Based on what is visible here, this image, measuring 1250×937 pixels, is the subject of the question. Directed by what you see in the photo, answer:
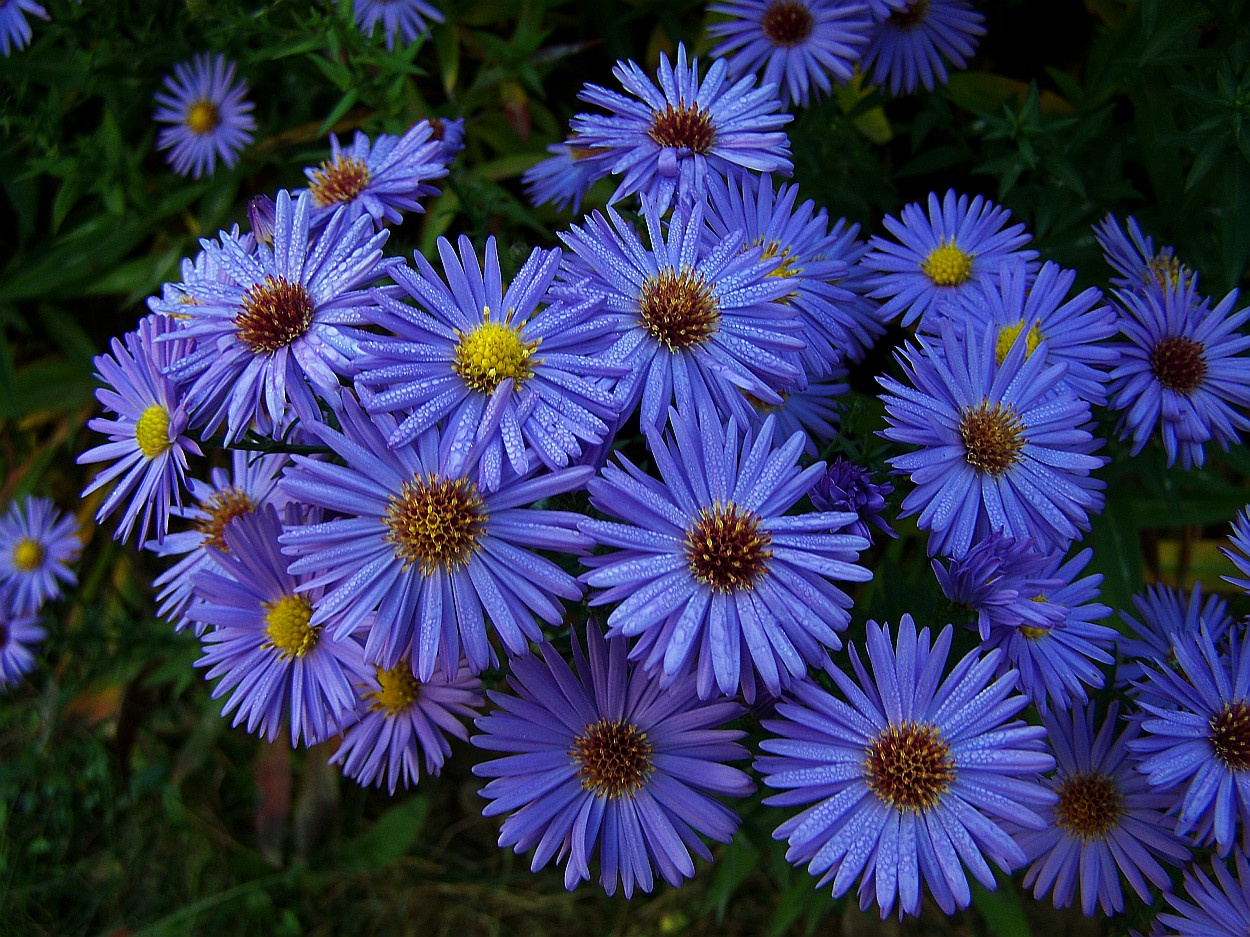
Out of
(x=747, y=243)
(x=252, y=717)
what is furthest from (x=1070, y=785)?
(x=252, y=717)

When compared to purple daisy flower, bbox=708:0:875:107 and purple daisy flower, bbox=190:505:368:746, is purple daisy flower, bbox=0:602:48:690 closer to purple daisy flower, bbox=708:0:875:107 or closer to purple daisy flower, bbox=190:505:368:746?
purple daisy flower, bbox=190:505:368:746

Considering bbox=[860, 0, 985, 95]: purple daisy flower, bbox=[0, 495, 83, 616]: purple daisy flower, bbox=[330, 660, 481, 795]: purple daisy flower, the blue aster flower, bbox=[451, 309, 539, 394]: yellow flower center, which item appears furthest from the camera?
bbox=[0, 495, 83, 616]: purple daisy flower

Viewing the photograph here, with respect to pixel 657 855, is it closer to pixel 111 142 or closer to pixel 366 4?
pixel 366 4

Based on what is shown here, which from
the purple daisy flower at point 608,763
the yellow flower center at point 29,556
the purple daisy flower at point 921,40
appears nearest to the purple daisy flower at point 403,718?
the purple daisy flower at point 608,763

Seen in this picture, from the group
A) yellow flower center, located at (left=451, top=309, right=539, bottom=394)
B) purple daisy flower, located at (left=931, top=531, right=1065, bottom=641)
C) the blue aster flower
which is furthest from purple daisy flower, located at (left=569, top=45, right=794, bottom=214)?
purple daisy flower, located at (left=931, top=531, right=1065, bottom=641)

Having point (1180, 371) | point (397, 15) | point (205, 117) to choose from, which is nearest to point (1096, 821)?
point (1180, 371)

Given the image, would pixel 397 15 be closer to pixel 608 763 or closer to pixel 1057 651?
pixel 608 763

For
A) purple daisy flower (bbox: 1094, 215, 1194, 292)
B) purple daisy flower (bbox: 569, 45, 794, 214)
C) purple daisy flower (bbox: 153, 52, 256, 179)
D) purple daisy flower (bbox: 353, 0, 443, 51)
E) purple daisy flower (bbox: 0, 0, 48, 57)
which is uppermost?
purple daisy flower (bbox: 353, 0, 443, 51)
